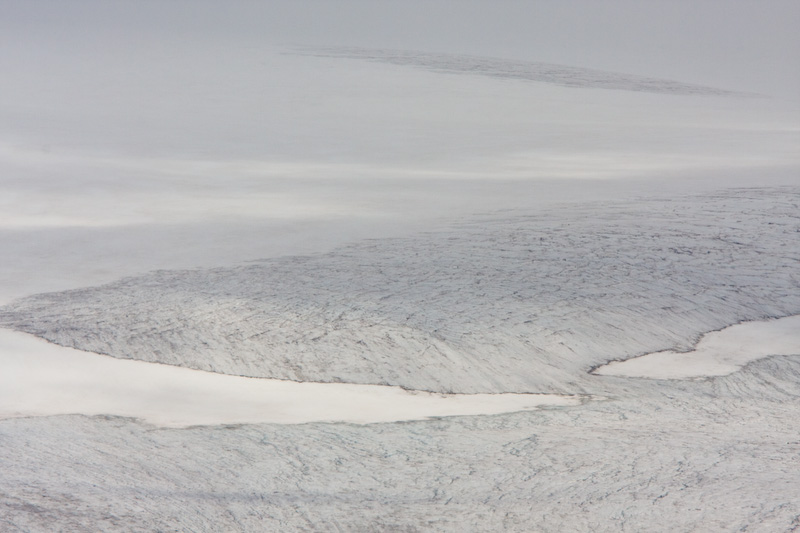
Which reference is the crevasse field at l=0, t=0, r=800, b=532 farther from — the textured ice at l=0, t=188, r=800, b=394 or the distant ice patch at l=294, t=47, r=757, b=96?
the distant ice patch at l=294, t=47, r=757, b=96

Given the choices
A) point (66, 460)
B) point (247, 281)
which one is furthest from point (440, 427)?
point (247, 281)

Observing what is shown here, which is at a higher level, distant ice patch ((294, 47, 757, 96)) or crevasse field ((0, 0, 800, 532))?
distant ice patch ((294, 47, 757, 96))

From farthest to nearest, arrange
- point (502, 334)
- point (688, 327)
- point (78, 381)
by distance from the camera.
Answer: point (688, 327) → point (502, 334) → point (78, 381)

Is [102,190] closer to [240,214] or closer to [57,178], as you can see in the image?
[57,178]

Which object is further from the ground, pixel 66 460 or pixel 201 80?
pixel 201 80

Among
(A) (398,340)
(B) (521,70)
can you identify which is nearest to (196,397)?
(A) (398,340)

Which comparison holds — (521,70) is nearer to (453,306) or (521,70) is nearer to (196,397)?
(453,306)

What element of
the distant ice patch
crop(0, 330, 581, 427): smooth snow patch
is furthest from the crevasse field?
the distant ice patch
